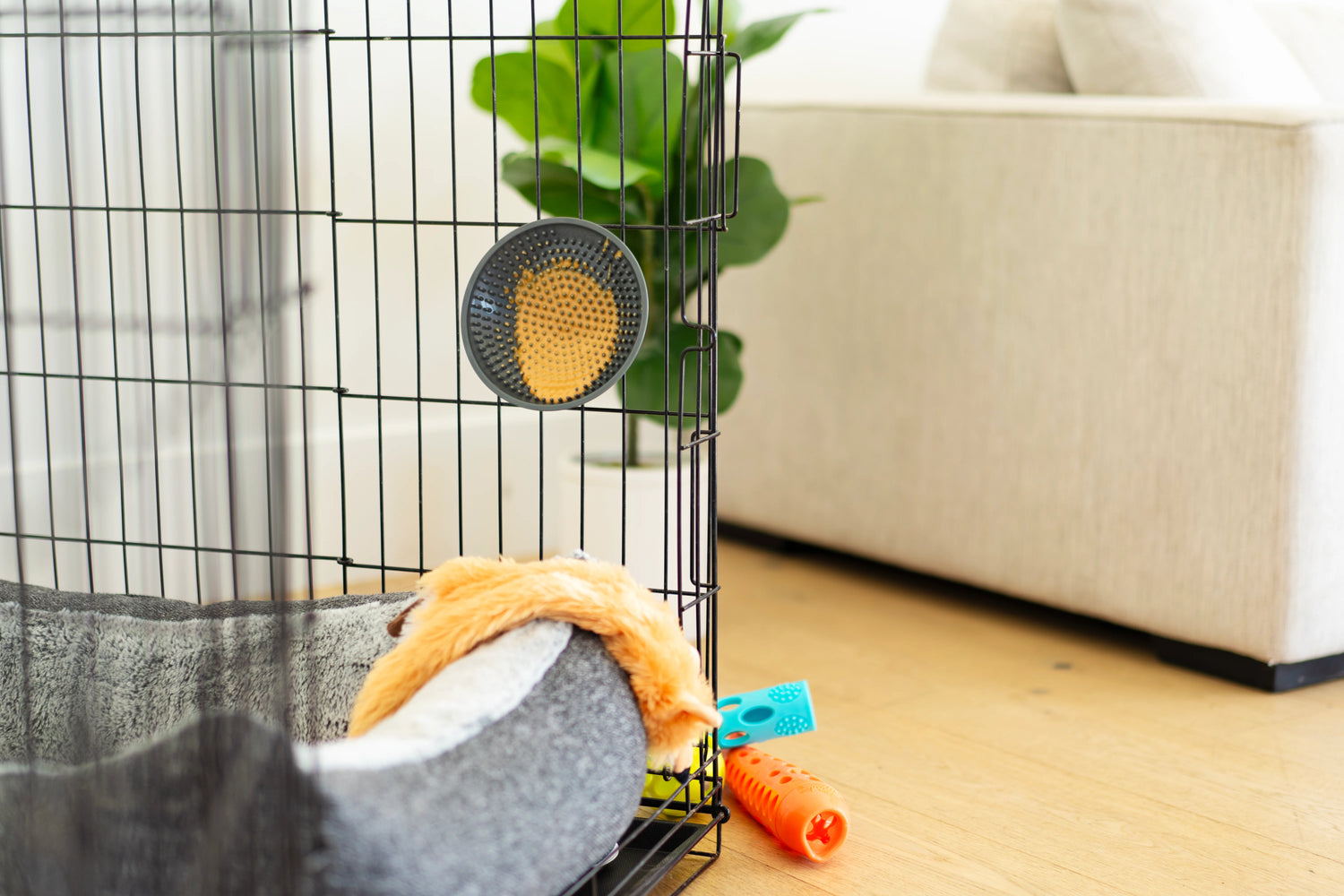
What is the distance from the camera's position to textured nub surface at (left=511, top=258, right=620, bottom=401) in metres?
0.98

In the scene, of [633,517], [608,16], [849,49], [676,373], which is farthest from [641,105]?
[849,49]

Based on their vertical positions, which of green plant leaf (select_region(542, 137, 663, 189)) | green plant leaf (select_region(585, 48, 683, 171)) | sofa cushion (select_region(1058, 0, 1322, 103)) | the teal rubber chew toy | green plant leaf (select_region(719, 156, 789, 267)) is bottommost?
the teal rubber chew toy

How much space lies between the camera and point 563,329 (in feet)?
3.25

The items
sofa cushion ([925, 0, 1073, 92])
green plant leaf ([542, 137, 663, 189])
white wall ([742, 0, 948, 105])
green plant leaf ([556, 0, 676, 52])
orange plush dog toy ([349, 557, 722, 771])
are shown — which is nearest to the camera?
orange plush dog toy ([349, 557, 722, 771])

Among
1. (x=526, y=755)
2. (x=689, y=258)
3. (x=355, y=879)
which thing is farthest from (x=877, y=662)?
(x=355, y=879)

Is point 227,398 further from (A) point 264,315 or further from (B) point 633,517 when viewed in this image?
(B) point 633,517

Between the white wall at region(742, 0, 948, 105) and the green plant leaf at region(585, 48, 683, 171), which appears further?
the white wall at region(742, 0, 948, 105)

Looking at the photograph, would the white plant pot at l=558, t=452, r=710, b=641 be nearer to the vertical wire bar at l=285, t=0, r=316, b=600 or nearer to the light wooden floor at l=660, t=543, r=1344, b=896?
the light wooden floor at l=660, t=543, r=1344, b=896

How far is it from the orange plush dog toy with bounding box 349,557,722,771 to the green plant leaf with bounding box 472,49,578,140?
690mm

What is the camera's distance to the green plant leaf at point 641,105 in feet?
4.71

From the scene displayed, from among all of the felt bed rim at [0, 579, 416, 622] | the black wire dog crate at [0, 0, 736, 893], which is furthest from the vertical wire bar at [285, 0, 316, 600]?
the felt bed rim at [0, 579, 416, 622]

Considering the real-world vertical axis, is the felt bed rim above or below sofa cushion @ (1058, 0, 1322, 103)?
below

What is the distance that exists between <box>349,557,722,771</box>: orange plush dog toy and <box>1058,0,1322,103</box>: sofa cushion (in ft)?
3.48

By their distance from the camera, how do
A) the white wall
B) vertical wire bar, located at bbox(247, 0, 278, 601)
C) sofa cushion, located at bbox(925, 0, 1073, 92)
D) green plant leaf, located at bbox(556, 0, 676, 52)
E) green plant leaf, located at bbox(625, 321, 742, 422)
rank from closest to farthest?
vertical wire bar, located at bbox(247, 0, 278, 601)
green plant leaf, located at bbox(556, 0, 676, 52)
green plant leaf, located at bbox(625, 321, 742, 422)
sofa cushion, located at bbox(925, 0, 1073, 92)
the white wall
